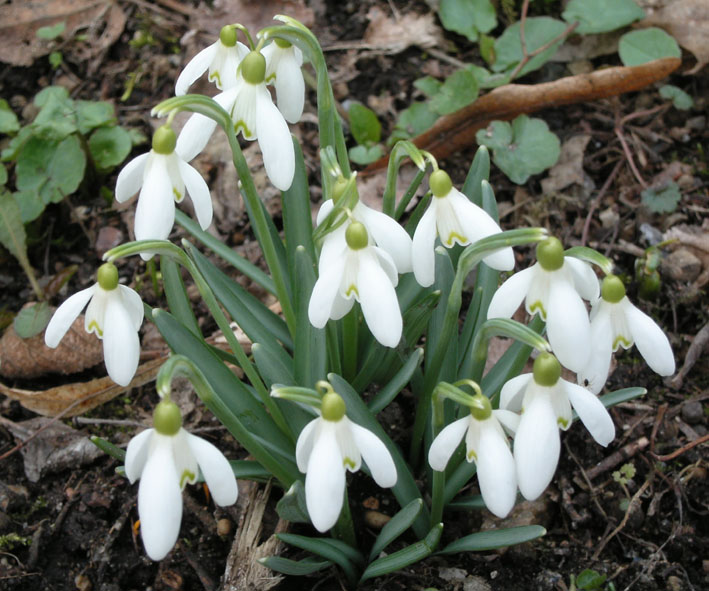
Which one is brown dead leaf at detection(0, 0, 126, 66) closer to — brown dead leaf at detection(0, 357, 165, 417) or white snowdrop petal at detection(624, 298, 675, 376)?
brown dead leaf at detection(0, 357, 165, 417)

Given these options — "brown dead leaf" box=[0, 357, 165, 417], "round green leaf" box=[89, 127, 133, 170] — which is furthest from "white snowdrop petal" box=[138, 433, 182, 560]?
"round green leaf" box=[89, 127, 133, 170]

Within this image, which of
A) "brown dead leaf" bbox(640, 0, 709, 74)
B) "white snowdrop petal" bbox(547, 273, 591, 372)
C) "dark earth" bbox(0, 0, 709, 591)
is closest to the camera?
"white snowdrop petal" bbox(547, 273, 591, 372)

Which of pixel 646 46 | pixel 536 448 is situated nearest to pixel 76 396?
pixel 536 448

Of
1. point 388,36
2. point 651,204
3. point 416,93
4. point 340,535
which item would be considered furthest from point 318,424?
point 388,36

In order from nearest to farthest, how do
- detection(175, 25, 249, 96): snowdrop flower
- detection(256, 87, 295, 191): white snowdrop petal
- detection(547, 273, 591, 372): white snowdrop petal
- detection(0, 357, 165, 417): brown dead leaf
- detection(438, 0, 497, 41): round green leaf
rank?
detection(547, 273, 591, 372): white snowdrop petal → detection(256, 87, 295, 191): white snowdrop petal → detection(175, 25, 249, 96): snowdrop flower → detection(0, 357, 165, 417): brown dead leaf → detection(438, 0, 497, 41): round green leaf

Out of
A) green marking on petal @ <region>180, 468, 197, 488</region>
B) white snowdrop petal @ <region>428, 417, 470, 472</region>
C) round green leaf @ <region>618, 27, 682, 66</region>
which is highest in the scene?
green marking on petal @ <region>180, 468, 197, 488</region>

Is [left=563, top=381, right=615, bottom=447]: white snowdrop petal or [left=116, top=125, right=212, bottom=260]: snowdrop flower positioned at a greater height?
[left=116, top=125, right=212, bottom=260]: snowdrop flower

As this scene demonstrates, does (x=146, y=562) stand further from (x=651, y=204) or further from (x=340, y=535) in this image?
(x=651, y=204)

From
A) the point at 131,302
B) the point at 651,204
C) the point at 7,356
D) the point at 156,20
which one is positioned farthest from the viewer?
the point at 156,20
